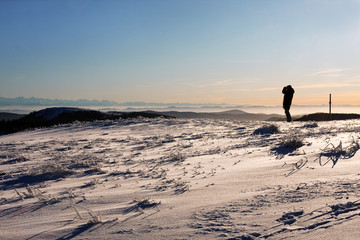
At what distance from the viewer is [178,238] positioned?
188cm

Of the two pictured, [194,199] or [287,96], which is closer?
[194,199]

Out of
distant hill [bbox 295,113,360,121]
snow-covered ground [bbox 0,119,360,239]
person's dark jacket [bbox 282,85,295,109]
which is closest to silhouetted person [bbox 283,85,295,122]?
person's dark jacket [bbox 282,85,295,109]

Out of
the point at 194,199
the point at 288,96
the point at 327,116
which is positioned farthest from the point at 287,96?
the point at 194,199

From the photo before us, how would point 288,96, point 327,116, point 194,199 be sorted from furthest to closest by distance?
point 327,116, point 288,96, point 194,199

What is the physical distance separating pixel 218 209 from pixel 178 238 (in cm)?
60

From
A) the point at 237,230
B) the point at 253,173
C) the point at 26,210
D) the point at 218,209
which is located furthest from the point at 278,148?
the point at 26,210

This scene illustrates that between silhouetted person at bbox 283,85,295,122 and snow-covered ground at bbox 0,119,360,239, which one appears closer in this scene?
snow-covered ground at bbox 0,119,360,239

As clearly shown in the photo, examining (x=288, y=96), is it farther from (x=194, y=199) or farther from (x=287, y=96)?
(x=194, y=199)

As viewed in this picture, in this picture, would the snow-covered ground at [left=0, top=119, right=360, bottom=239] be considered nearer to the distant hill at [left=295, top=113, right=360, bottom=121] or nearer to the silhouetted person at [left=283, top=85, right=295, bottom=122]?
the silhouetted person at [left=283, top=85, right=295, bottom=122]

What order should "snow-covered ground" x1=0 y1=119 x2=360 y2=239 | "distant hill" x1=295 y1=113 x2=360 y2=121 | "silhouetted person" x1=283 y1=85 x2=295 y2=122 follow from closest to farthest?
"snow-covered ground" x1=0 y1=119 x2=360 y2=239
"silhouetted person" x1=283 y1=85 x2=295 y2=122
"distant hill" x1=295 y1=113 x2=360 y2=121

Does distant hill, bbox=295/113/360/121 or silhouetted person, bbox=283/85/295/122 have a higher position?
silhouetted person, bbox=283/85/295/122

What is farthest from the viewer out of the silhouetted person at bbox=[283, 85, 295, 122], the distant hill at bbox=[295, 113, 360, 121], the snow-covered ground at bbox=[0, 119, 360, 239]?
the distant hill at bbox=[295, 113, 360, 121]

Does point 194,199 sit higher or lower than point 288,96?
lower

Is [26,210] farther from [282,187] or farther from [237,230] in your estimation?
[282,187]
